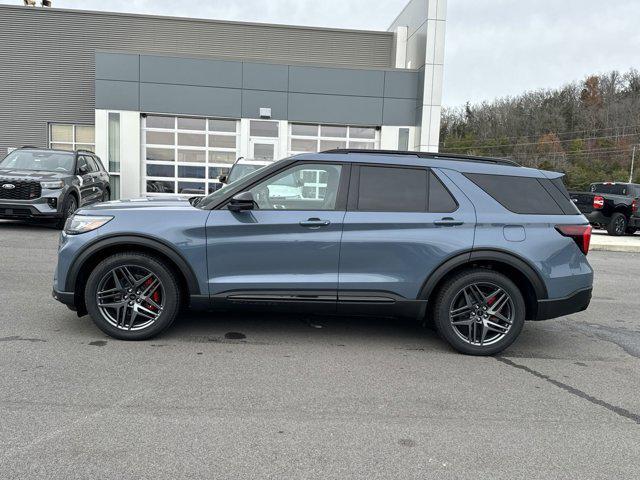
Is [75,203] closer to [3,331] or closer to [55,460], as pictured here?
[3,331]

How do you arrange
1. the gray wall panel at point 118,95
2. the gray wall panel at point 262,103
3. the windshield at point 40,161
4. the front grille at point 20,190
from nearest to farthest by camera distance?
the front grille at point 20,190 → the windshield at point 40,161 → the gray wall panel at point 118,95 → the gray wall panel at point 262,103

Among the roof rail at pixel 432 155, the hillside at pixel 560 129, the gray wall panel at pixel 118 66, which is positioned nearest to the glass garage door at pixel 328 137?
the gray wall panel at pixel 118 66

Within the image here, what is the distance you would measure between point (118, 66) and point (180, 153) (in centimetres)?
364

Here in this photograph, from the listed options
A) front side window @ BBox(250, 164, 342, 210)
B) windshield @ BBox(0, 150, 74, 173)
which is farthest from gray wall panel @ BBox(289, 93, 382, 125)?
front side window @ BBox(250, 164, 342, 210)

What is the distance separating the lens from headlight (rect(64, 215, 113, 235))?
4613 mm

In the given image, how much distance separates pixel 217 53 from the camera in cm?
2211

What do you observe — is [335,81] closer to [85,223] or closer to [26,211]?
[26,211]

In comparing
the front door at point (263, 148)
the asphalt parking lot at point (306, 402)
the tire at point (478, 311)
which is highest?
the front door at point (263, 148)

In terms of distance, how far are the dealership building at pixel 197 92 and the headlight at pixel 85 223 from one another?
48.1ft

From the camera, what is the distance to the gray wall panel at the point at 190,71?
1861cm

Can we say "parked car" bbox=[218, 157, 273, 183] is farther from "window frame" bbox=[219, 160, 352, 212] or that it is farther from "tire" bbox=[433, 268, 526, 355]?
"tire" bbox=[433, 268, 526, 355]

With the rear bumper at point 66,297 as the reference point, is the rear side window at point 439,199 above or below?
above

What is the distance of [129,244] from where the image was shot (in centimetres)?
462

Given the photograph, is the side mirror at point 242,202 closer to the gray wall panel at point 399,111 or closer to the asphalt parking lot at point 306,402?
the asphalt parking lot at point 306,402
